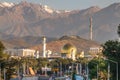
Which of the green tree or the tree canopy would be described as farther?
the tree canopy

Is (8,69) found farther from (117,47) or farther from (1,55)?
(117,47)

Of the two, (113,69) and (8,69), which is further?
(8,69)

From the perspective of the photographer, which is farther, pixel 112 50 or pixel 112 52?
pixel 112 50

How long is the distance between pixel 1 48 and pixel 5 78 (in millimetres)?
5371

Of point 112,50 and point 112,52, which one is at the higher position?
point 112,50

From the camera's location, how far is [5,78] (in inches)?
3809

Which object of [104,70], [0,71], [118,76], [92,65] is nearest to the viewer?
[118,76]

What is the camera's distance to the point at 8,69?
98.7 metres

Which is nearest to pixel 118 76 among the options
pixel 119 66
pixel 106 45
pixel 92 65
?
pixel 119 66

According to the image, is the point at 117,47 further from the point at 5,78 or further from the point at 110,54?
the point at 5,78

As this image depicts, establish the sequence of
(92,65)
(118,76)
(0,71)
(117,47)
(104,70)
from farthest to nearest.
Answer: (92,65) < (104,70) < (0,71) < (117,47) < (118,76)

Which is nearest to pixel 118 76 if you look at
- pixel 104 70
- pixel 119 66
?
pixel 119 66

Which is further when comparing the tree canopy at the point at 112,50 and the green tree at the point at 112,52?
the tree canopy at the point at 112,50

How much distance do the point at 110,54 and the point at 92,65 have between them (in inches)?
1977
